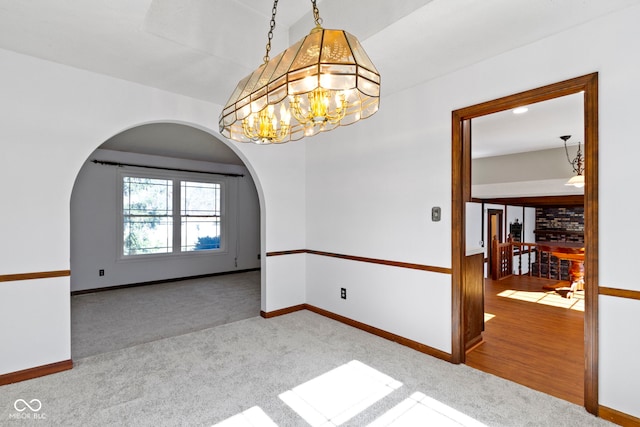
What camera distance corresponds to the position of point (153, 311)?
165 inches

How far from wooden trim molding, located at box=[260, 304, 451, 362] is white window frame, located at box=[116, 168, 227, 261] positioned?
10.7 ft

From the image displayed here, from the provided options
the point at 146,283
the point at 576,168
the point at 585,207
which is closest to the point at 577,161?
the point at 576,168

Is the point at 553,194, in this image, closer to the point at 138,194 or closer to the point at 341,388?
the point at 341,388

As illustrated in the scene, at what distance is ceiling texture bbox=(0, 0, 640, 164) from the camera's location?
186cm

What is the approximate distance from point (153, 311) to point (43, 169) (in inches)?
93.9

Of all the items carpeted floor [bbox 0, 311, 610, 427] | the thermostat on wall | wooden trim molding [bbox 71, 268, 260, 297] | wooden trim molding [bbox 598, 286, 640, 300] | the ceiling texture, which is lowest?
wooden trim molding [bbox 71, 268, 260, 297]

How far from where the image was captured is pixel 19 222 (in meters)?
2.40

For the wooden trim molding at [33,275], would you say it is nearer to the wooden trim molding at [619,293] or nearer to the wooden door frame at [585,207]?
the wooden door frame at [585,207]

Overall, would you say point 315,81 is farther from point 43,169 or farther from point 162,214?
point 162,214

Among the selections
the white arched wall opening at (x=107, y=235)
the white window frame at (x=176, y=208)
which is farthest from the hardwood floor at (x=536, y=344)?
the white window frame at (x=176, y=208)

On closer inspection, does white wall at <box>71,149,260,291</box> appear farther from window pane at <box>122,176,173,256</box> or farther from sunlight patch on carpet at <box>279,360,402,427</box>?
sunlight patch on carpet at <box>279,360,402,427</box>

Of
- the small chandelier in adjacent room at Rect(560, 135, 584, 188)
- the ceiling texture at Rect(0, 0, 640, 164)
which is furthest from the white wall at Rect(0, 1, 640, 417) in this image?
the small chandelier in adjacent room at Rect(560, 135, 584, 188)

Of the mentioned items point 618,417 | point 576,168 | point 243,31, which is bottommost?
point 618,417

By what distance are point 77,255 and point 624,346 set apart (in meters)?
6.70
